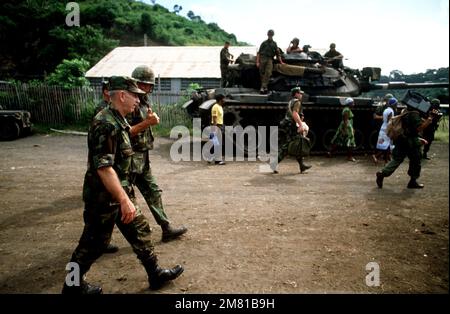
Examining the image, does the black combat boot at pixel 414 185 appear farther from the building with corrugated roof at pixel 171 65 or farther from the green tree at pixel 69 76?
the building with corrugated roof at pixel 171 65

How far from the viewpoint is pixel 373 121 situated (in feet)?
38.9

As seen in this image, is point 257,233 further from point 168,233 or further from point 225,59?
point 225,59

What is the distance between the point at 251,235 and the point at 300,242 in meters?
0.61

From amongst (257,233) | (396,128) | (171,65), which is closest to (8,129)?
(257,233)

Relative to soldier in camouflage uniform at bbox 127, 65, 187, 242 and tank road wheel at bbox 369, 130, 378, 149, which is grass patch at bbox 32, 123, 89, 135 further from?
soldier in camouflage uniform at bbox 127, 65, 187, 242

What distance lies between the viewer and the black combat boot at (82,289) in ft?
9.48

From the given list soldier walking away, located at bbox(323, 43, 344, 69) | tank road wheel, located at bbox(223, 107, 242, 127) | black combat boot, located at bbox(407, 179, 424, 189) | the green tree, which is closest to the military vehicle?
the green tree

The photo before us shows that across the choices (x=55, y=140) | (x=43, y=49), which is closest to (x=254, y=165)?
(x=55, y=140)

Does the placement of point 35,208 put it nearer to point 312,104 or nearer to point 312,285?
point 312,285

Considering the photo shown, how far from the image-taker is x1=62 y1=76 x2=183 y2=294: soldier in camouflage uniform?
106 inches

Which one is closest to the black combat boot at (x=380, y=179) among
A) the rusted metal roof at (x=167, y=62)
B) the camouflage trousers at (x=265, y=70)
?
the camouflage trousers at (x=265, y=70)

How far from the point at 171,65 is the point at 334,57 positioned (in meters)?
15.9

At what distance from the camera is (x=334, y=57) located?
41.4 feet

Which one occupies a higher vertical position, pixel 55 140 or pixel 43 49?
pixel 43 49
